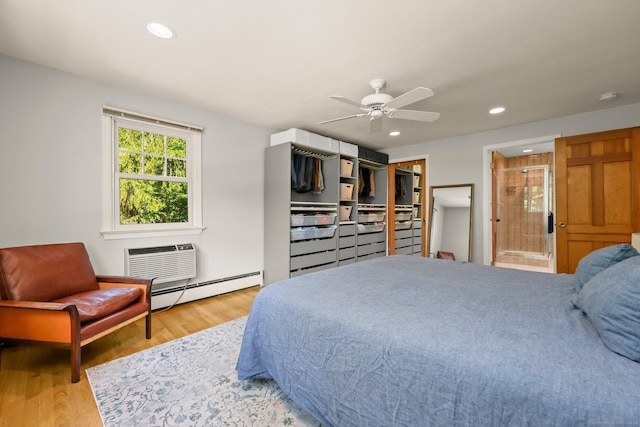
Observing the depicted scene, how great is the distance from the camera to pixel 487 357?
91cm

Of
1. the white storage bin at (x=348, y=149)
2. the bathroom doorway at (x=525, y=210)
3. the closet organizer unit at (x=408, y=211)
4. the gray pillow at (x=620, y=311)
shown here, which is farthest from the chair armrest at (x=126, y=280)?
the bathroom doorway at (x=525, y=210)

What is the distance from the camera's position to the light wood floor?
4.77ft

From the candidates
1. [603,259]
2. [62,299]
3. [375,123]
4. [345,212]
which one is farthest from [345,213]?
[62,299]

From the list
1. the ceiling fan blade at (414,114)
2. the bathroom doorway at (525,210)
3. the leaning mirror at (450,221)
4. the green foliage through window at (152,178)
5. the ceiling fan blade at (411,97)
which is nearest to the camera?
the ceiling fan blade at (411,97)

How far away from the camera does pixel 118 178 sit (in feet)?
9.23

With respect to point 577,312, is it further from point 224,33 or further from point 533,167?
point 533,167

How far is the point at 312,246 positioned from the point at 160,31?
285 centimetres

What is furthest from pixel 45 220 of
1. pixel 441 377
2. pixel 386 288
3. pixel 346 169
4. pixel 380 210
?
pixel 380 210

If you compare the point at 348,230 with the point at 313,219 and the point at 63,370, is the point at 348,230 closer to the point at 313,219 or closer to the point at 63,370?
the point at 313,219

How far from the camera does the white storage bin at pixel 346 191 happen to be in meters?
4.40

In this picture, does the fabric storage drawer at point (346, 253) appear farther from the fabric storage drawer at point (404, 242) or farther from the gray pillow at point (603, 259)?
the gray pillow at point (603, 259)

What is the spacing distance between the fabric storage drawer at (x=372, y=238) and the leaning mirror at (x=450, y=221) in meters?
0.81

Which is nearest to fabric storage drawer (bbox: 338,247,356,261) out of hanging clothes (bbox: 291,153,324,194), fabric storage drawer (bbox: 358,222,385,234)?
fabric storage drawer (bbox: 358,222,385,234)

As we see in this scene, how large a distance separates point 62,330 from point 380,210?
176 inches
